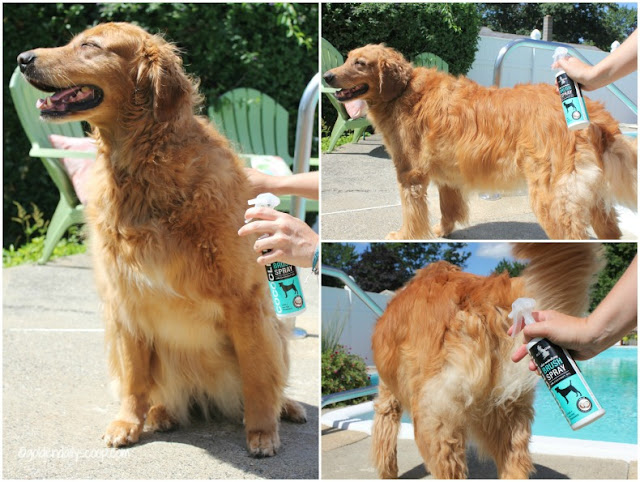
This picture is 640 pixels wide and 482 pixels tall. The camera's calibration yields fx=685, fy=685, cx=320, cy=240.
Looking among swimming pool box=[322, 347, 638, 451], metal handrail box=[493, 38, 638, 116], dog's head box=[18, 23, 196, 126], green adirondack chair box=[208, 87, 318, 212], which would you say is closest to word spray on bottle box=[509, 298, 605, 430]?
swimming pool box=[322, 347, 638, 451]

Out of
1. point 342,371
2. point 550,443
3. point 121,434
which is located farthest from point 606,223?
point 121,434

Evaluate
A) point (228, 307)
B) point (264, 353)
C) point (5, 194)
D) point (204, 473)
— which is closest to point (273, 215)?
point (228, 307)

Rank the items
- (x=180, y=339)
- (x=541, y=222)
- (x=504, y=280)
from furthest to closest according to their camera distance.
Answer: (x=180, y=339) → (x=504, y=280) → (x=541, y=222)

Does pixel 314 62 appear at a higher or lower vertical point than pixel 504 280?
lower

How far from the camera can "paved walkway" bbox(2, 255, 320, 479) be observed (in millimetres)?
3102

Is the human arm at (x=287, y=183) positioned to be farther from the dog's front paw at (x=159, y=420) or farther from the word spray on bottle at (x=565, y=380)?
the word spray on bottle at (x=565, y=380)

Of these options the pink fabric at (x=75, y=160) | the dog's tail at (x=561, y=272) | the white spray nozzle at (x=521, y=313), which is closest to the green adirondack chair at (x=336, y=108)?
the dog's tail at (x=561, y=272)

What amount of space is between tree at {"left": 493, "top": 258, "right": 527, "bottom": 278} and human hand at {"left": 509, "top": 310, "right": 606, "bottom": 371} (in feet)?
0.61

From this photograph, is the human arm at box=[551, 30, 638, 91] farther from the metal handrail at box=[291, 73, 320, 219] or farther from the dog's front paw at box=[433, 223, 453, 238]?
the metal handrail at box=[291, 73, 320, 219]

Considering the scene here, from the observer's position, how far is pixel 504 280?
2156 millimetres

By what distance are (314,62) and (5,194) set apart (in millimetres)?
4009

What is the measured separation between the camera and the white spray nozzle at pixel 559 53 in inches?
81.5

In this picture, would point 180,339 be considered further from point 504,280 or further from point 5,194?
point 5,194

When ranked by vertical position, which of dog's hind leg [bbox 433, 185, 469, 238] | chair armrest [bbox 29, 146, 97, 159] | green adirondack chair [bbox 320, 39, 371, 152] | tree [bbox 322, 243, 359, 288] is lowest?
chair armrest [bbox 29, 146, 97, 159]
